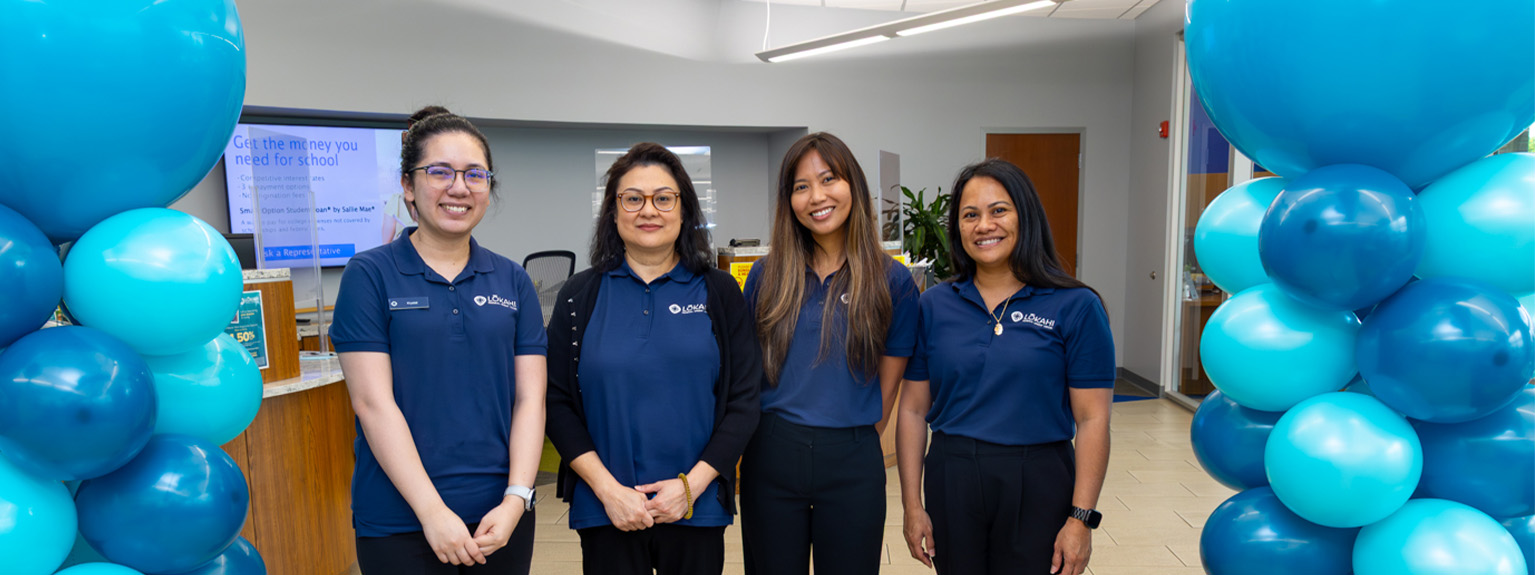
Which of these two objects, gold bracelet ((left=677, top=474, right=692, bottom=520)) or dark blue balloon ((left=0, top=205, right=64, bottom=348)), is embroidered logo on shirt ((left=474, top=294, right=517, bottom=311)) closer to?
gold bracelet ((left=677, top=474, right=692, bottom=520))

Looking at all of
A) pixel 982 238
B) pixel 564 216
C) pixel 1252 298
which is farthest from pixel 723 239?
pixel 1252 298

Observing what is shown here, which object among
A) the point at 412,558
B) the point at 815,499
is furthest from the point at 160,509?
the point at 815,499

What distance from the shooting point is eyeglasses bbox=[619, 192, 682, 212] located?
1.77 meters

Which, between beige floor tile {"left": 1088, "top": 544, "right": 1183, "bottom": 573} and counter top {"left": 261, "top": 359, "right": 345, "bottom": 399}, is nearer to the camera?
counter top {"left": 261, "top": 359, "right": 345, "bottom": 399}

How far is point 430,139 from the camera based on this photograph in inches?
63.2

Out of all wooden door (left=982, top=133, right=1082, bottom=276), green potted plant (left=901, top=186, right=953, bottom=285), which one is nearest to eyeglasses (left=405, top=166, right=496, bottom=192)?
green potted plant (left=901, top=186, right=953, bottom=285)

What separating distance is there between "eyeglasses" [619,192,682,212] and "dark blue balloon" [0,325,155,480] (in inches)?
37.0

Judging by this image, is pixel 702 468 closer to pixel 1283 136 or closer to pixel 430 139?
pixel 430 139

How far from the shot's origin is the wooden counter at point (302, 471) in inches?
105

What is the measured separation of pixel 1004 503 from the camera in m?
1.77

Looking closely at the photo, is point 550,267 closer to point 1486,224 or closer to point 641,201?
point 641,201

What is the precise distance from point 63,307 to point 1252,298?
161 centimetres

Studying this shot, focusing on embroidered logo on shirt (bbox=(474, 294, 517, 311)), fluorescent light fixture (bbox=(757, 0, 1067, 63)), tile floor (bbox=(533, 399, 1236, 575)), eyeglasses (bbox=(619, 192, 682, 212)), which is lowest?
tile floor (bbox=(533, 399, 1236, 575))

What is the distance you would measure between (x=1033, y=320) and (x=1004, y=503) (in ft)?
1.28
